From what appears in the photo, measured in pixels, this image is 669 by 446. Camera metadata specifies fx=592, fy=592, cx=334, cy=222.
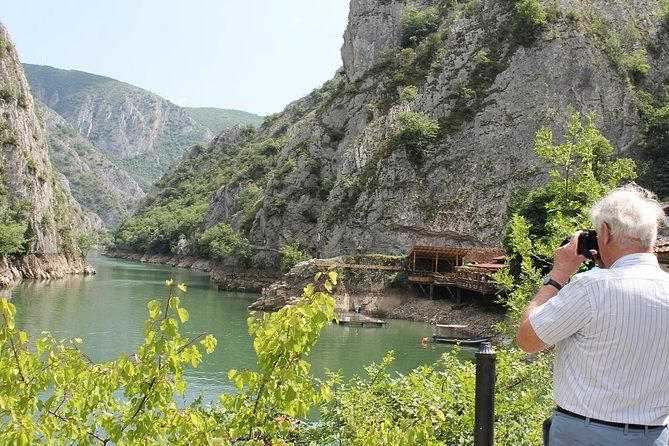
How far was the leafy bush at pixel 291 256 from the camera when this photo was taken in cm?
6019

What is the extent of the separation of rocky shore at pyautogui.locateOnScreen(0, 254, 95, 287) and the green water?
221 cm

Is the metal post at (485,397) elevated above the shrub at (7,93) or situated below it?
below

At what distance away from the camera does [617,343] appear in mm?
3027

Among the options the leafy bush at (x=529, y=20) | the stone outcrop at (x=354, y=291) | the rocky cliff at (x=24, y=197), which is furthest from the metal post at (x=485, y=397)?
the rocky cliff at (x=24, y=197)

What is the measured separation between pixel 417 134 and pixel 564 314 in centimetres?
5483

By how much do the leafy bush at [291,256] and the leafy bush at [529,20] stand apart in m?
30.4

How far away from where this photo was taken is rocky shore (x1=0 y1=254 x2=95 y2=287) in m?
59.4

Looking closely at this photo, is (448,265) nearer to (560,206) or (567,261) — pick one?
(560,206)

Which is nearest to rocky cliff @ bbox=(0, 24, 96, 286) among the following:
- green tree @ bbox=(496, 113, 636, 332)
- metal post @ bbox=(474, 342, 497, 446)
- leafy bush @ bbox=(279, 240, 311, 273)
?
leafy bush @ bbox=(279, 240, 311, 273)

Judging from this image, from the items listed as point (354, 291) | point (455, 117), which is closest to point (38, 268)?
point (354, 291)

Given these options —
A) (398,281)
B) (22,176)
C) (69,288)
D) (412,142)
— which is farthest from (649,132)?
(22,176)

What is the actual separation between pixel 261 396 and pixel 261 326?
523 mm

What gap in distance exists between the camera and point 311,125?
74.1 m

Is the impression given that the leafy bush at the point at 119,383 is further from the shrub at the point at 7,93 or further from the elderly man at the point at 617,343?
the shrub at the point at 7,93
